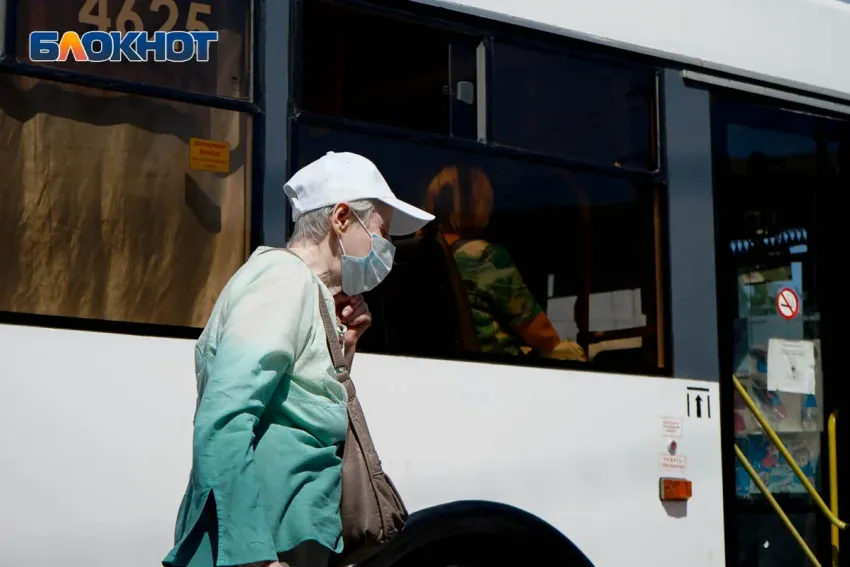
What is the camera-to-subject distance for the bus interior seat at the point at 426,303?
4.09 m

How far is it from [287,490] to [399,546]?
1572mm

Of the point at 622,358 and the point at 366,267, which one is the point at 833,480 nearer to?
the point at 622,358

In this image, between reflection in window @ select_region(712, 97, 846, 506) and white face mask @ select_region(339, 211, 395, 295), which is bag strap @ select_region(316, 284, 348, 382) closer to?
white face mask @ select_region(339, 211, 395, 295)

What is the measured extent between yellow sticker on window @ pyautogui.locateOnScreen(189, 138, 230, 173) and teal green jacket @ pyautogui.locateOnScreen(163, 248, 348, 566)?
3.94ft

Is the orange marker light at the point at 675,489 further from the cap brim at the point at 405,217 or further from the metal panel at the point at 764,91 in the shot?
the cap brim at the point at 405,217

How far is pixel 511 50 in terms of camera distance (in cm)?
442

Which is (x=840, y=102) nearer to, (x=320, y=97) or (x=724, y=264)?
(x=724, y=264)

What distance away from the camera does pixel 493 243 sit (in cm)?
441

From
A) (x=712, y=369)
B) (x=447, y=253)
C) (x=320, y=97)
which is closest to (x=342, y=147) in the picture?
(x=320, y=97)

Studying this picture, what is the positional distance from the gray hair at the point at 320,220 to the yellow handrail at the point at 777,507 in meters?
2.58

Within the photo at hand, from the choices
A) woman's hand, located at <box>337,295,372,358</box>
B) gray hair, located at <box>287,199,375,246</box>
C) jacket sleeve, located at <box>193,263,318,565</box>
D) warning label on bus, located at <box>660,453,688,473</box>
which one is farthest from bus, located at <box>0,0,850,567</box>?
jacket sleeve, located at <box>193,263,318,565</box>

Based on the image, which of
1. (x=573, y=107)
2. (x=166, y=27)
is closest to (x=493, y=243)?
(x=573, y=107)

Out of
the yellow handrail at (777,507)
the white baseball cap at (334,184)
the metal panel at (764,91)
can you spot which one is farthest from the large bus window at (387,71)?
the yellow handrail at (777,507)

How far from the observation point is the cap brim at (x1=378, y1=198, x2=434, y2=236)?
9.09 ft
